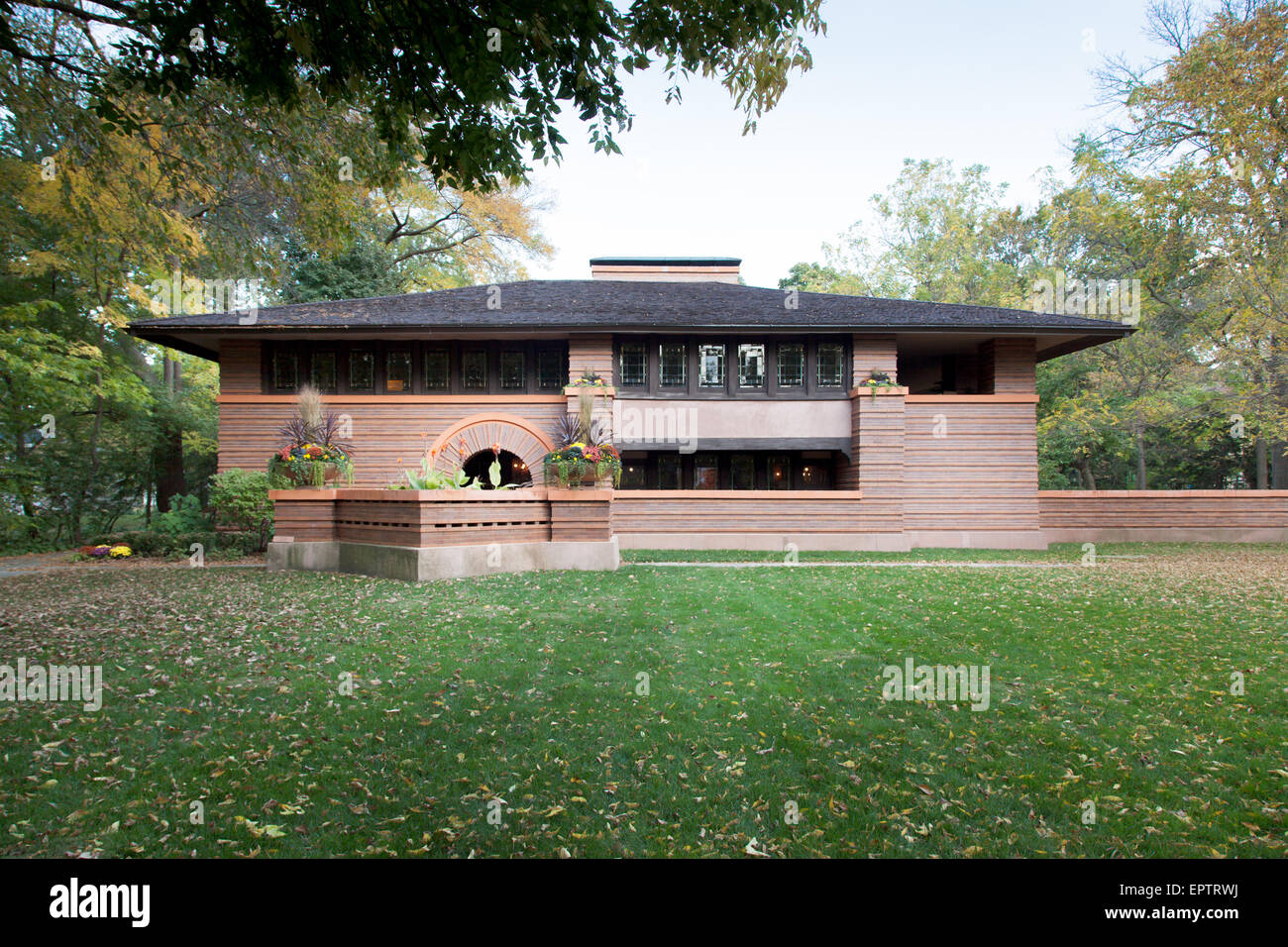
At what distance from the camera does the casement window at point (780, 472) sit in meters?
20.8

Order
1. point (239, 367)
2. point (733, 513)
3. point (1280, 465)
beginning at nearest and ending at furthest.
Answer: point (733, 513)
point (239, 367)
point (1280, 465)

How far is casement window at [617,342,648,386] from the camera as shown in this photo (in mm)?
19422

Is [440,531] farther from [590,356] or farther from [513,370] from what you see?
[513,370]

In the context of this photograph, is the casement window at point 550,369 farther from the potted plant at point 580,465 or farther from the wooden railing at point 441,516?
the wooden railing at point 441,516

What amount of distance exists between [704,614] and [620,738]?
4222 millimetres

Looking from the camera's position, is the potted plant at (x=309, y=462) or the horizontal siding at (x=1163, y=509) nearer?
the potted plant at (x=309, y=462)

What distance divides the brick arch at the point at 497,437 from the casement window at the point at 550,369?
1.49 m

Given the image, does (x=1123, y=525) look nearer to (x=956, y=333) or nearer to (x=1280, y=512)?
(x=1280, y=512)

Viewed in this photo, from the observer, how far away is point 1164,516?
65.5 feet

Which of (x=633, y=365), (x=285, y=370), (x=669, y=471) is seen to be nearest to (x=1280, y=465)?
(x=669, y=471)

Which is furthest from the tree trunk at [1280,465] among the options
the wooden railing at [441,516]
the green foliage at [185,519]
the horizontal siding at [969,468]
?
the green foliage at [185,519]

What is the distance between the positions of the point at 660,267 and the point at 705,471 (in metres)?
10.2

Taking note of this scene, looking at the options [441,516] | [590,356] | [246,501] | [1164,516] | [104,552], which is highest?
[590,356]

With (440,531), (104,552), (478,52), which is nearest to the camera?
(478,52)
